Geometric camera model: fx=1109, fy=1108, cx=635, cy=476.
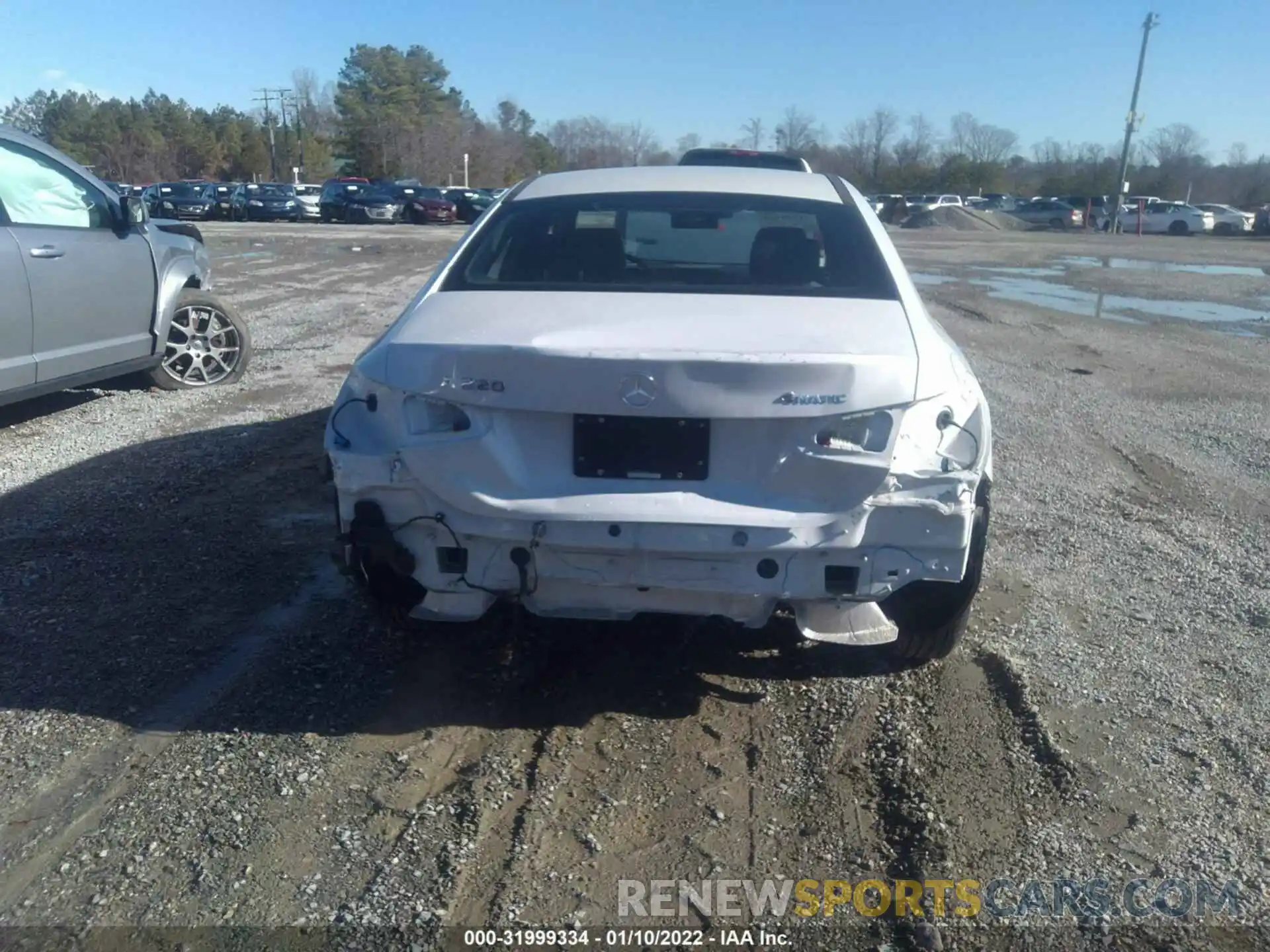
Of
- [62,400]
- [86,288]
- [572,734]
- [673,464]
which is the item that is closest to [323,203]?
[62,400]

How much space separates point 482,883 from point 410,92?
93738 millimetres

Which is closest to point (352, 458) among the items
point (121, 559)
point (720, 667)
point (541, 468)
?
point (541, 468)

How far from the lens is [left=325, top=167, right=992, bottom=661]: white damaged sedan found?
3086 mm

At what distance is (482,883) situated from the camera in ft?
9.00

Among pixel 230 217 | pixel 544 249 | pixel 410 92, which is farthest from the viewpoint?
pixel 410 92

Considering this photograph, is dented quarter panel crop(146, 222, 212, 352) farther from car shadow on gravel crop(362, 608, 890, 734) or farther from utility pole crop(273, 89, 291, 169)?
utility pole crop(273, 89, 291, 169)

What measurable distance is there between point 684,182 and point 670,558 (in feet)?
6.86

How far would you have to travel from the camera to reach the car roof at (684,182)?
453 cm

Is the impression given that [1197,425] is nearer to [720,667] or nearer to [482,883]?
[720,667]

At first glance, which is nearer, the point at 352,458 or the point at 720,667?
the point at 352,458

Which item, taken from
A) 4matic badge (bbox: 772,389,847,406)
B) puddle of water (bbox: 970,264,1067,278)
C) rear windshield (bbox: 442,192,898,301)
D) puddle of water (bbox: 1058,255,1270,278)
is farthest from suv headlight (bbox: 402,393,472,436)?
puddle of water (bbox: 1058,255,1270,278)

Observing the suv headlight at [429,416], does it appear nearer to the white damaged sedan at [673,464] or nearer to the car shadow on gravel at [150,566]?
the white damaged sedan at [673,464]

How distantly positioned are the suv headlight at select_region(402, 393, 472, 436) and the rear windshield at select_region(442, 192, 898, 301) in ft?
2.45

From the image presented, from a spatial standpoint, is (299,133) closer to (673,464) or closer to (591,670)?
(591,670)
